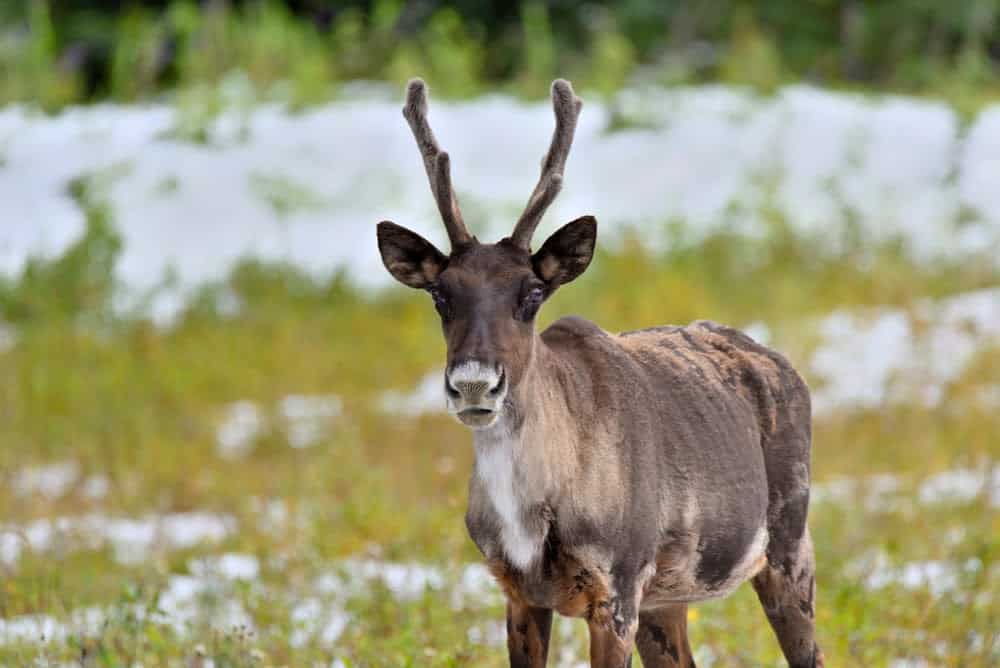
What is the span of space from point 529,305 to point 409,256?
0.37 m

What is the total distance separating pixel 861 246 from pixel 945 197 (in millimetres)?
1353

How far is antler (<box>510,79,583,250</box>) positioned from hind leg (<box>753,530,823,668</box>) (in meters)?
1.27

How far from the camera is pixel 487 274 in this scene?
372 centimetres

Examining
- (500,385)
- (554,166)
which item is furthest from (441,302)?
(554,166)

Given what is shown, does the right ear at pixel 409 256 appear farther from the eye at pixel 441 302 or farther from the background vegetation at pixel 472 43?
the background vegetation at pixel 472 43

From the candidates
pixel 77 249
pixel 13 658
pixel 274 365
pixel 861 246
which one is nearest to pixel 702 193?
pixel 861 246

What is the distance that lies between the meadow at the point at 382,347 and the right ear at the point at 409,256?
4.64ft

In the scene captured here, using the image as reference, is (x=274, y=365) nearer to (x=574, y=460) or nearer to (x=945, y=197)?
(x=945, y=197)

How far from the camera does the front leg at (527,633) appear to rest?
153 inches

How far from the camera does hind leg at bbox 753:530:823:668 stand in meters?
4.43

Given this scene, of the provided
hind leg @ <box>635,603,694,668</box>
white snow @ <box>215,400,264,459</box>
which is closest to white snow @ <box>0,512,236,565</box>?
white snow @ <box>215,400,264,459</box>

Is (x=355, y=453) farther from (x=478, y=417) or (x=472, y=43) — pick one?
(x=472, y=43)

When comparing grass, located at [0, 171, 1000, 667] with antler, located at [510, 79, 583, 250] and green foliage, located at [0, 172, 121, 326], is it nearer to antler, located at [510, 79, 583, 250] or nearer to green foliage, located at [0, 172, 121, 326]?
green foliage, located at [0, 172, 121, 326]

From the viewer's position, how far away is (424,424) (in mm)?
11430
